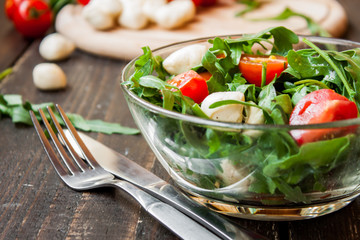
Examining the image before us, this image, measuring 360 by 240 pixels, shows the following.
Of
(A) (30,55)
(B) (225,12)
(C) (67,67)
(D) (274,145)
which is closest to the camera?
(D) (274,145)

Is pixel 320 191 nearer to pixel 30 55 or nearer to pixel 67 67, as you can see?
pixel 67 67

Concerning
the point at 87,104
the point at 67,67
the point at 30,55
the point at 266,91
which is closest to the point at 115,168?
the point at 266,91

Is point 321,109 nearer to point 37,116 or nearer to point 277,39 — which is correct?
point 277,39

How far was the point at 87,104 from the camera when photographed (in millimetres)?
1247

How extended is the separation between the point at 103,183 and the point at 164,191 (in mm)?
124

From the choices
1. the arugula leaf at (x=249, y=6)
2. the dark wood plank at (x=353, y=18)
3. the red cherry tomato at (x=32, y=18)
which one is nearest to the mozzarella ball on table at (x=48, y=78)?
the red cherry tomato at (x=32, y=18)

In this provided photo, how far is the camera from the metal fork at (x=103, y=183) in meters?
0.68

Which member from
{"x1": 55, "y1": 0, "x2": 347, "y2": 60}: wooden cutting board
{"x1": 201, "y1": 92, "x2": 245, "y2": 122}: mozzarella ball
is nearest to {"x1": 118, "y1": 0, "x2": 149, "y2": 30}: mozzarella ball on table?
{"x1": 55, "y1": 0, "x2": 347, "y2": 60}: wooden cutting board

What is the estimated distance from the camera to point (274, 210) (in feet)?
2.22

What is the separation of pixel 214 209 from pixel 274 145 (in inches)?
7.2

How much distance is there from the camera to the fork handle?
66 centimetres

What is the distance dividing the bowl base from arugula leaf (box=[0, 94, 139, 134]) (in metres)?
0.41

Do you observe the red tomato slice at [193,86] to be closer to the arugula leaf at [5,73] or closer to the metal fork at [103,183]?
the metal fork at [103,183]

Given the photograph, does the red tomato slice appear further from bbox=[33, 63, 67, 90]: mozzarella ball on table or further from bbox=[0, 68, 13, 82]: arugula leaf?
bbox=[0, 68, 13, 82]: arugula leaf
